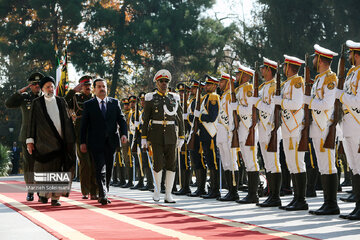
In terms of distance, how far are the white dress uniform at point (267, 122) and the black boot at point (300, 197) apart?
633mm

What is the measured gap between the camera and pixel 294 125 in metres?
9.48

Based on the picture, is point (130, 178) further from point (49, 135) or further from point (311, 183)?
point (49, 135)

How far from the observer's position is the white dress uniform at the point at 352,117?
8.09 metres

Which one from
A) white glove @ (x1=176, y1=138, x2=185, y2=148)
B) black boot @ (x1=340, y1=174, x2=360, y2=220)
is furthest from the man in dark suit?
black boot @ (x1=340, y1=174, x2=360, y2=220)

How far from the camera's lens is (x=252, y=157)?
10531mm

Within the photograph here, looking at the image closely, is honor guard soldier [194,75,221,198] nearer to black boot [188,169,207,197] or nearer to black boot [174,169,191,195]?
black boot [188,169,207,197]

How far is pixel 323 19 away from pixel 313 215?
2150cm

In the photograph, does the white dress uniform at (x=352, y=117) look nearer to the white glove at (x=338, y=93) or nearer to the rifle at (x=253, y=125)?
the white glove at (x=338, y=93)

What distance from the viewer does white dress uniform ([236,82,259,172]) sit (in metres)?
Result: 10.5

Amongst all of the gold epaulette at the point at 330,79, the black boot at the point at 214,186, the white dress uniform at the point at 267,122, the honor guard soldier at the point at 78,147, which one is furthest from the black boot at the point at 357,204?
the honor guard soldier at the point at 78,147

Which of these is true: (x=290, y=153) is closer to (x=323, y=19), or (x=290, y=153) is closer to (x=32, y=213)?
(x=32, y=213)

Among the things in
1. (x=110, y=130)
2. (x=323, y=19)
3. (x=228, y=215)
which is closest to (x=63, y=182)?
(x=110, y=130)

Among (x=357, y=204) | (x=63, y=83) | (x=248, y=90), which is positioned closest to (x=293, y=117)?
(x=248, y=90)

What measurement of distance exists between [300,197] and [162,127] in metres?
2.74
